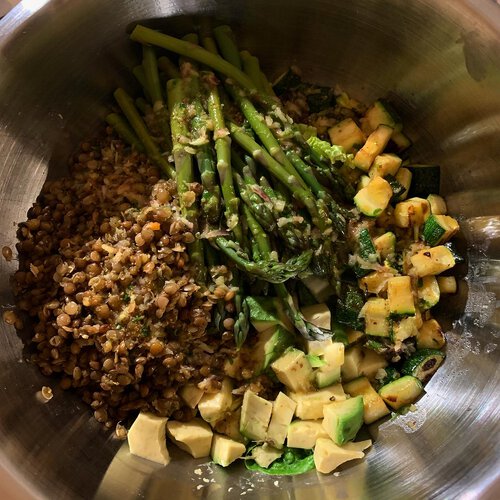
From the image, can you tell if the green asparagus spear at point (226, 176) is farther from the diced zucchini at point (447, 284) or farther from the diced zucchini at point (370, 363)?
the diced zucchini at point (447, 284)

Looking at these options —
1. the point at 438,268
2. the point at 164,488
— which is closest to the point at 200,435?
the point at 164,488

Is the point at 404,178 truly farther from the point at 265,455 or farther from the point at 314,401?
the point at 265,455

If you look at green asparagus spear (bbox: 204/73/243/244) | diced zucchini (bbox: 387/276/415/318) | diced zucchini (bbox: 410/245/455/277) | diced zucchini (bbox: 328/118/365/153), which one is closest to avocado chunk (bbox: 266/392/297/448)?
diced zucchini (bbox: 387/276/415/318)

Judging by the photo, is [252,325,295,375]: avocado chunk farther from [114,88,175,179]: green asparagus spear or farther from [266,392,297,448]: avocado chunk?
[114,88,175,179]: green asparagus spear

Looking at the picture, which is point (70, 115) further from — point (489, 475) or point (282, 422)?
point (489, 475)

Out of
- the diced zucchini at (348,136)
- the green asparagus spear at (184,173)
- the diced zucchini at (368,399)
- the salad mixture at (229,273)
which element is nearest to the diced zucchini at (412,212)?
the salad mixture at (229,273)

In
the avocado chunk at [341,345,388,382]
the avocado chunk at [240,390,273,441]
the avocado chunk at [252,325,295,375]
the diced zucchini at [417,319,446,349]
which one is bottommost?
the diced zucchini at [417,319,446,349]

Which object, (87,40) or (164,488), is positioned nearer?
(164,488)
